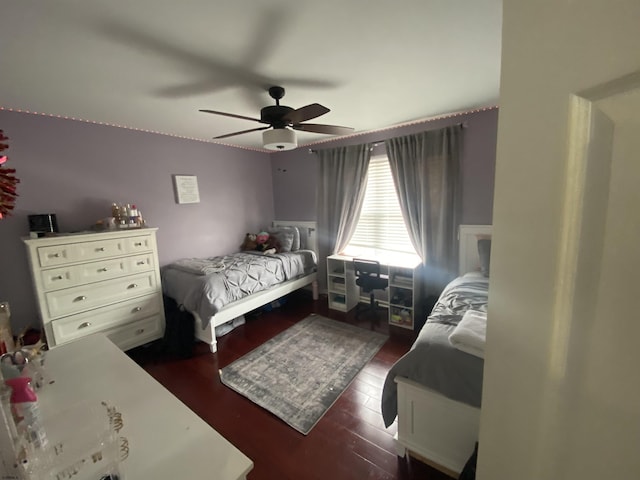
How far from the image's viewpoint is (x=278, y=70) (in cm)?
172

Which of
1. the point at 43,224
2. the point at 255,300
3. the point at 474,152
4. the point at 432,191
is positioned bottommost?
the point at 255,300

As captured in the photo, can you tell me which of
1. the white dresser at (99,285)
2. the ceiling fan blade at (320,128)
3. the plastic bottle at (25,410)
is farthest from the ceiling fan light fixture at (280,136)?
the plastic bottle at (25,410)

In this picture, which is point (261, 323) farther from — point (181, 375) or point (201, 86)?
point (201, 86)

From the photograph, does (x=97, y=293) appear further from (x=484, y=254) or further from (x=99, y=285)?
(x=484, y=254)

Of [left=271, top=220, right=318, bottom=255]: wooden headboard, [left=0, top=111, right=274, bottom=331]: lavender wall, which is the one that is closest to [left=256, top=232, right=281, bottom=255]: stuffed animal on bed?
[left=0, top=111, right=274, bottom=331]: lavender wall

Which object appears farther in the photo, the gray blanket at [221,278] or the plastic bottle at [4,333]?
the gray blanket at [221,278]

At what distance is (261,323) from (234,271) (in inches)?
32.5

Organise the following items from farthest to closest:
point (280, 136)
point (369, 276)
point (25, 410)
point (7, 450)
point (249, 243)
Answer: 1. point (249, 243)
2. point (369, 276)
3. point (280, 136)
4. point (25, 410)
5. point (7, 450)

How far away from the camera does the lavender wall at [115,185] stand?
224cm

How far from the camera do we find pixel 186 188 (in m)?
3.31

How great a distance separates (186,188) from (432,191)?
3051mm

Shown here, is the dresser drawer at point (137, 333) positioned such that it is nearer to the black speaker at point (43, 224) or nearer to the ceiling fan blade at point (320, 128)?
the black speaker at point (43, 224)

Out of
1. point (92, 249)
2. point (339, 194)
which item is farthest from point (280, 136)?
point (92, 249)

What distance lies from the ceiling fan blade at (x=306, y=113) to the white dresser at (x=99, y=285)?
1.84 meters
